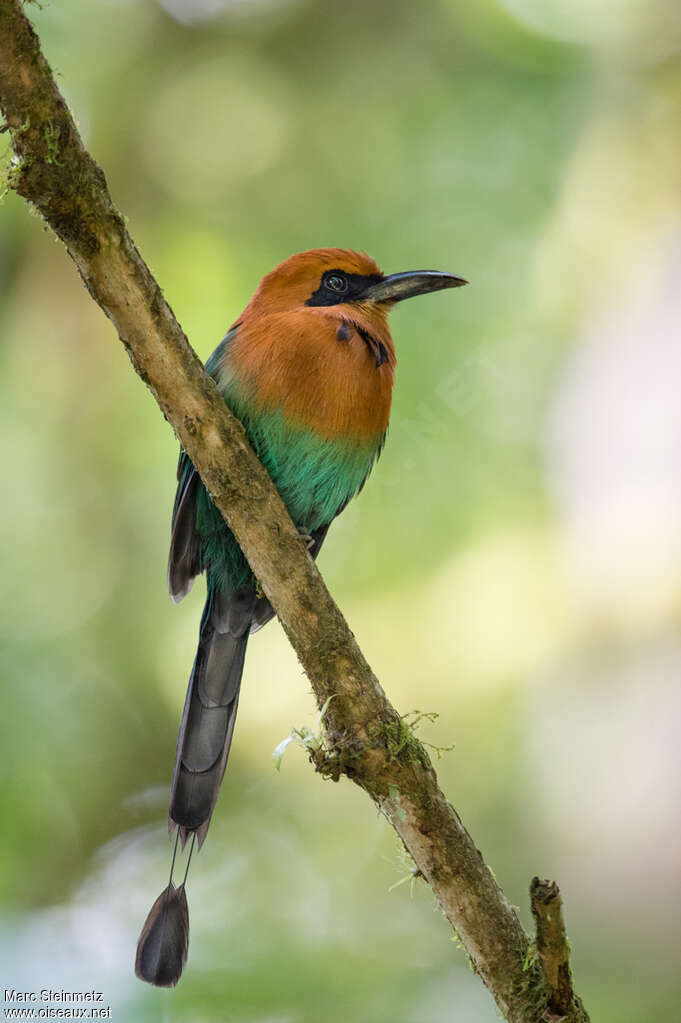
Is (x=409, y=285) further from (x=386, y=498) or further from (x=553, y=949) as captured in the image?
(x=553, y=949)

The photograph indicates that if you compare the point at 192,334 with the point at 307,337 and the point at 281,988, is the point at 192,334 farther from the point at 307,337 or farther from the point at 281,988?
the point at 281,988

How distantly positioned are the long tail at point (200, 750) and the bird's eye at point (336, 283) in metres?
1.01

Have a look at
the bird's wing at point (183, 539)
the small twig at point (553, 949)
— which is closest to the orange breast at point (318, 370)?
the bird's wing at point (183, 539)

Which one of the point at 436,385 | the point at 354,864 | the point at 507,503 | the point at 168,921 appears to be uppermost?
the point at 436,385

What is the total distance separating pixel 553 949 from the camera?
205 cm

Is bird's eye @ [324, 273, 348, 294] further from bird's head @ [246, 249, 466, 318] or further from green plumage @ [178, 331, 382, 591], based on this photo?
green plumage @ [178, 331, 382, 591]

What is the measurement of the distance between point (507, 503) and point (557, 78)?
6.05ft

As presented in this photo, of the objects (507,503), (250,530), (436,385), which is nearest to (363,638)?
(507,503)

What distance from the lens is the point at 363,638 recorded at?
4227 millimetres

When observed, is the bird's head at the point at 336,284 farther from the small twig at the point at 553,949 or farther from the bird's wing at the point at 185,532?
the small twig at the point at 553,949

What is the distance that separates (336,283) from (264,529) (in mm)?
1257

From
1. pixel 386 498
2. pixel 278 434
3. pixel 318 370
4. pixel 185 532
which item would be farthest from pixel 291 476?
→ pixel 386 498

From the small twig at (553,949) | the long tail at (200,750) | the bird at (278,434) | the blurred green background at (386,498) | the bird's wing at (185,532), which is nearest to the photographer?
the small twig at (553,949)

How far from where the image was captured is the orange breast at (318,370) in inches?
124
